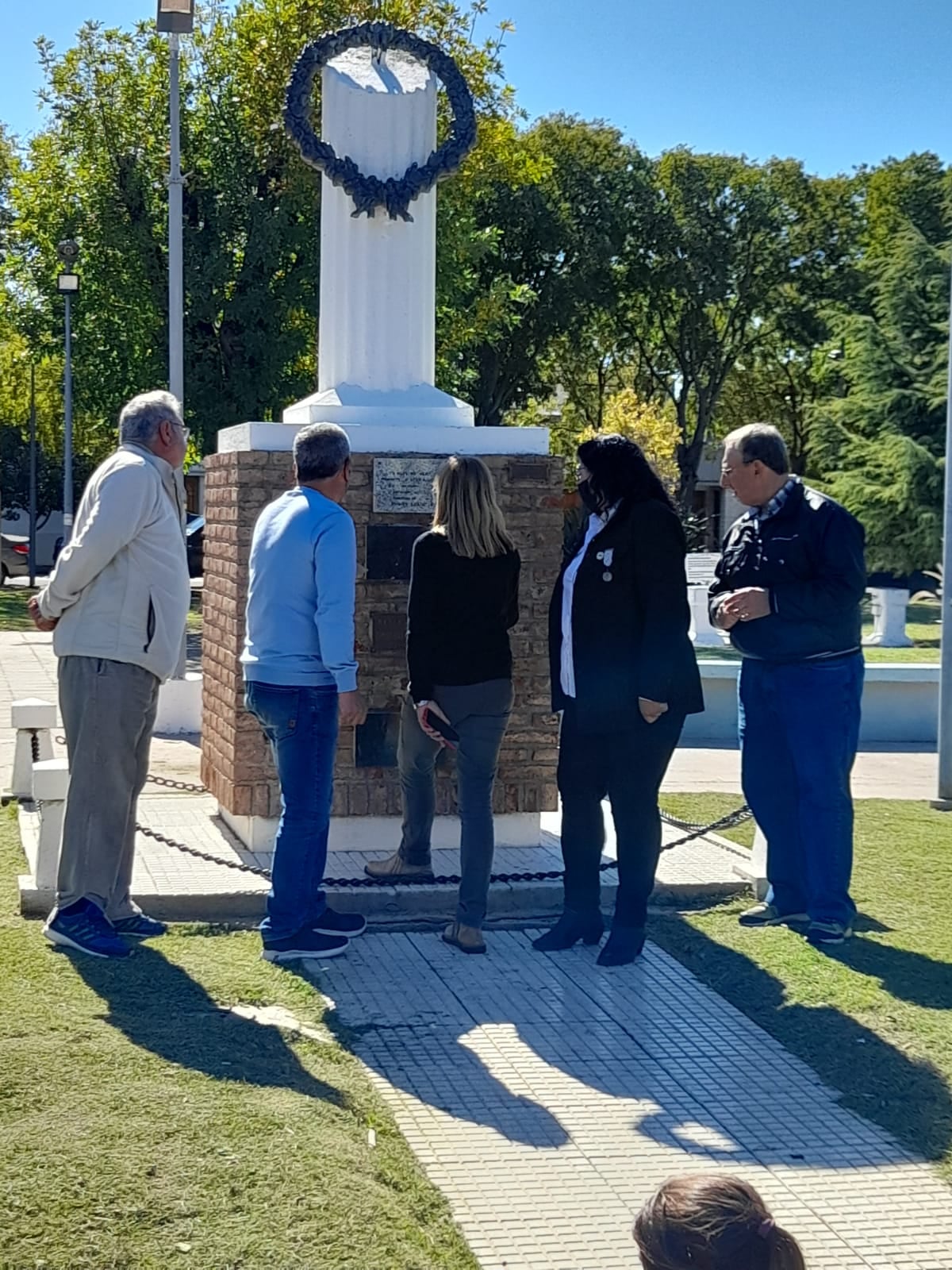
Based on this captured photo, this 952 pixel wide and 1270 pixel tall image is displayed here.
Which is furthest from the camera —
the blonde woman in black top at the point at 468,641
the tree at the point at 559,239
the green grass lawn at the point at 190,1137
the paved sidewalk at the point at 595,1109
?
the tree at the point at 559,239

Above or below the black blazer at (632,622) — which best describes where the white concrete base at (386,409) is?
above

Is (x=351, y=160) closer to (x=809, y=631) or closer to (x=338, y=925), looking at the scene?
(x=809, y=631)

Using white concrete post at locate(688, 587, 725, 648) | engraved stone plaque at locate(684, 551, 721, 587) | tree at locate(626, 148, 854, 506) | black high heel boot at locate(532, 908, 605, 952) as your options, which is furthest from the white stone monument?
tree at locate(626, 148, 854, 506)

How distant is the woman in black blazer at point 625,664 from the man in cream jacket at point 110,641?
1.50 metres

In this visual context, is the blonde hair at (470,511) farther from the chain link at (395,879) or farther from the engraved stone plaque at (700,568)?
the engraved stone plaque at (700,568)

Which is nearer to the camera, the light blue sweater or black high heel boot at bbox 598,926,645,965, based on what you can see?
the light blue sweater

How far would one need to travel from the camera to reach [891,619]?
20.1 meters

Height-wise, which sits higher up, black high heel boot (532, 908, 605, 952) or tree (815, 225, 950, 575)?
tree (815, 225, 950, 575)

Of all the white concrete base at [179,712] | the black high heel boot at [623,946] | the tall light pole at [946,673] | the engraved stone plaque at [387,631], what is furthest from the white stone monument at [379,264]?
the white concrete base at [179,712]

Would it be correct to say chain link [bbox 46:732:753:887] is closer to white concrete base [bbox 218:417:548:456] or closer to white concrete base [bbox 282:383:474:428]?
white concrete base [bbox 218:417:548:456]

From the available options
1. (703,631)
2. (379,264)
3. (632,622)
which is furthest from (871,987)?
(703,631)

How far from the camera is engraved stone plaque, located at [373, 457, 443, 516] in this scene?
6.93 m

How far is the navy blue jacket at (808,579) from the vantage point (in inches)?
238

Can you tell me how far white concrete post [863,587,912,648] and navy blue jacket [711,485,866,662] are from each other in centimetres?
1426
